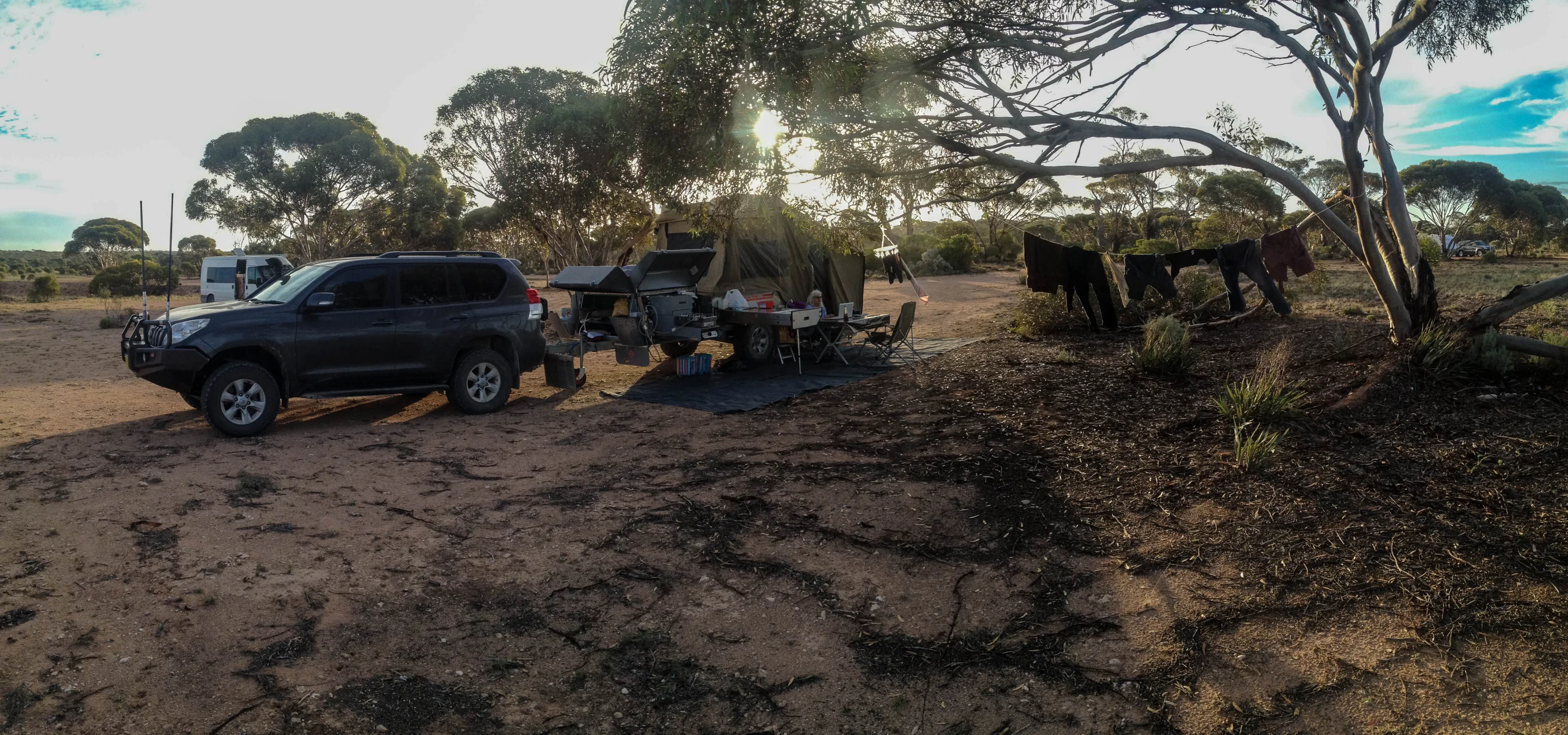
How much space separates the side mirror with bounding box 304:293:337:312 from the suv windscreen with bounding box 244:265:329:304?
0.15m

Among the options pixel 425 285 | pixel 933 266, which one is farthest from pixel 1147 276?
pixel 933 266

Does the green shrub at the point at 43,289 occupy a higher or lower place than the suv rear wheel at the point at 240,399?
higher

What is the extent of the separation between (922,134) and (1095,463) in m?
4.06

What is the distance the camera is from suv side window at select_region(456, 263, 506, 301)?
9.61 metres

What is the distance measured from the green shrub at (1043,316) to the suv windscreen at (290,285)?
10.2m

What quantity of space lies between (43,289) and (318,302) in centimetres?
2763

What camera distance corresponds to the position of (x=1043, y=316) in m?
15.1

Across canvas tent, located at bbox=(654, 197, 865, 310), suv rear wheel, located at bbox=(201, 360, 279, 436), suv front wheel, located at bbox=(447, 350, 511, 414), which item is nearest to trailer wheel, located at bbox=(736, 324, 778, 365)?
canvas tent, located at bbox=(654, 197, 865, 310)

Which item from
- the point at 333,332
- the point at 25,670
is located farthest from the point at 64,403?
the point at 25,670

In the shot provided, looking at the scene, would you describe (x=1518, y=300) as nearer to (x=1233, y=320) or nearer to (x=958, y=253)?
(x=1233, y=320)

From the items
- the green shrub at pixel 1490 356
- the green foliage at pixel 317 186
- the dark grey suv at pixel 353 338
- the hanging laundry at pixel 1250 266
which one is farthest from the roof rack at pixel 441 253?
the green foliage at pixel 317 186

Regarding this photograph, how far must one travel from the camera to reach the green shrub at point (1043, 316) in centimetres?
1498

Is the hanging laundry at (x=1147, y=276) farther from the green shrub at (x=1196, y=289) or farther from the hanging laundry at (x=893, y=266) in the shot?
the hanging laundry at (x=893, y=266)

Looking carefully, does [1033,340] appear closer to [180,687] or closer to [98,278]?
[180,687]
